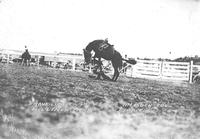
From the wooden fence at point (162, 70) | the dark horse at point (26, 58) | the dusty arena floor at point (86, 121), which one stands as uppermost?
the dark horse at point (26, 58)

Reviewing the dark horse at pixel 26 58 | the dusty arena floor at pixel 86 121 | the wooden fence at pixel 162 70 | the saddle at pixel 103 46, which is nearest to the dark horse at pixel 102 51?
the saddle at pixel 103 46

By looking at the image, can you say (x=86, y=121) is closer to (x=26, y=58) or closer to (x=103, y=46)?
(x=103, y=46)

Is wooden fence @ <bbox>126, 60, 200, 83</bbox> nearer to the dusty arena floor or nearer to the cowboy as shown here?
the cowboy

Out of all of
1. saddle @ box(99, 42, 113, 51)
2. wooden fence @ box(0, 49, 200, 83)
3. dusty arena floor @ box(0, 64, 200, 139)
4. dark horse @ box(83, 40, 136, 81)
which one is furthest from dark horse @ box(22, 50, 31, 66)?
dusty arena floor @ box(0, 64, 200, 139)

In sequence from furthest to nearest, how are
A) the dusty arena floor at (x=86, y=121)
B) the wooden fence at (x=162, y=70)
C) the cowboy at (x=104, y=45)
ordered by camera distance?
the wooden fence at (x=162, y=70)
the cowboy at (x=104, y=45)
the dusty arena floor at (x=86, y=121)

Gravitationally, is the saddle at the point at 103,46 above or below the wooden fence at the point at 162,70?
above

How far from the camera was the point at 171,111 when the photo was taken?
301 cm

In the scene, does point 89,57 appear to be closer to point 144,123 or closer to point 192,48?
point 192,48

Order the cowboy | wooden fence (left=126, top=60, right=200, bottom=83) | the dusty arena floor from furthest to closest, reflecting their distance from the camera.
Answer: wooden fence (left=126, top=60, right=200, bottom=83), the cowboy, the dusty arena floor

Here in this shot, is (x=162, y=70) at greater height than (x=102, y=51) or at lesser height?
lesser

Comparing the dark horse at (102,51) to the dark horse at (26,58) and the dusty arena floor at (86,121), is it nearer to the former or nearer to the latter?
the dusty arena floor at (86,121)

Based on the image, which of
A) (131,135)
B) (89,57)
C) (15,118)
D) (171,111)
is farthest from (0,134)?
(89,57)

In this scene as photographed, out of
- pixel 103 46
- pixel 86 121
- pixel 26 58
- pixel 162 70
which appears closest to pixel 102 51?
pixel 103 46

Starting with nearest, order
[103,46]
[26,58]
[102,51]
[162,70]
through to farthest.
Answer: [103,46], [102,51], [162,70], [26,58]
